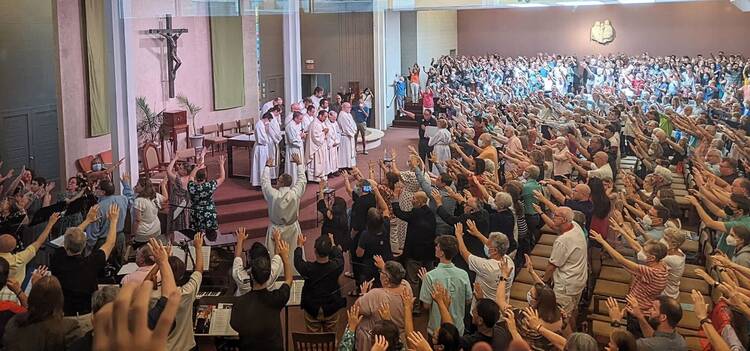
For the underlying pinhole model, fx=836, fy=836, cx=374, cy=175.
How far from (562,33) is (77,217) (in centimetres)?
2536

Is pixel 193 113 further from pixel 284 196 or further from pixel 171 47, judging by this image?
pixel 284 196

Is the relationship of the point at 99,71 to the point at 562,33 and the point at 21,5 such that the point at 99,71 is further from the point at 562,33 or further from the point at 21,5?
the point at 562,33

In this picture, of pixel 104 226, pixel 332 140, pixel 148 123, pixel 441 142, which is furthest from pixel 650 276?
pixel 148 123

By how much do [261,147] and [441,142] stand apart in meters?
3.20

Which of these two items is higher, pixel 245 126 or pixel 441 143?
pixel 245 126

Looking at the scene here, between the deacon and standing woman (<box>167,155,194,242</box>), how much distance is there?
8.97ft

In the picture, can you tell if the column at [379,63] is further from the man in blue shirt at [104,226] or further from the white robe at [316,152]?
the man in blue shirt at [104,226]

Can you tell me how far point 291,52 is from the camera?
1681cm

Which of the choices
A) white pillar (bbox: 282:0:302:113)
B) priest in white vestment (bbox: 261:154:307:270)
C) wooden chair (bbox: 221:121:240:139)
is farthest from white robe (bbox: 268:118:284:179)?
priest in white vestment (bbox: 261:154:307:270)

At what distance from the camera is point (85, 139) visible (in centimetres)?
1409

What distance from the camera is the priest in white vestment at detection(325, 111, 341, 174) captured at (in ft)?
50.8

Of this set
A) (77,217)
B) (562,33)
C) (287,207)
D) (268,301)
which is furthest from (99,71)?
(562,33)

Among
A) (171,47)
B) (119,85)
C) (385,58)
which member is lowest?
(119,85)

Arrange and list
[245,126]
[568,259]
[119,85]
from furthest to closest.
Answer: [245,126] → [119,85] → [568,259]
